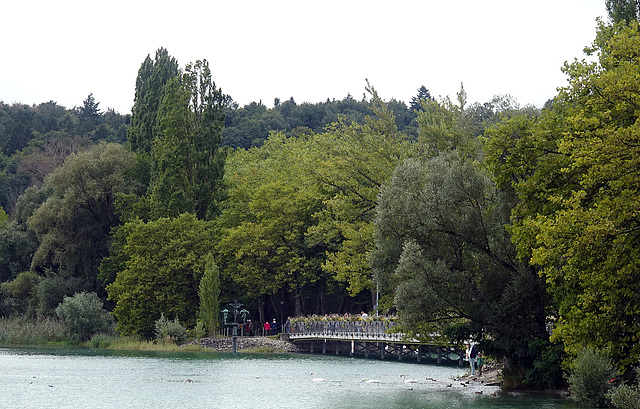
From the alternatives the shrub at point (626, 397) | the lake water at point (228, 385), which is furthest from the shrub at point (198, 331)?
the shrub at point (626, 397)

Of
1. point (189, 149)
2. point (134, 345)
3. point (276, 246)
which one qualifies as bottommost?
point (134, 345)

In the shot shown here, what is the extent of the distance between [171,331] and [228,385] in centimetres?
2841

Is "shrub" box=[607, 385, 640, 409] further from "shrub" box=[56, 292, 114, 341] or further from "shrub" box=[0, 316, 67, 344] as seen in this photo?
"shrub" box=[0, 316, 67, 344]

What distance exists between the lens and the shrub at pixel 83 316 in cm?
6269

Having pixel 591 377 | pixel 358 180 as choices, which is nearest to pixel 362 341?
pixel 358 180

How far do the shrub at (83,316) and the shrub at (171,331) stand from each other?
645 cm

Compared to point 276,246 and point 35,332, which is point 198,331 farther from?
point 35,332

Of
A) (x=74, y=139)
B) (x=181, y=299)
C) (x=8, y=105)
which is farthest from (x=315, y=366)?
(x=8, y=105)

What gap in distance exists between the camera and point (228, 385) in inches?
1284

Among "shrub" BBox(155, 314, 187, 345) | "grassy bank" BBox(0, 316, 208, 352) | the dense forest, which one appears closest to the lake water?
the dense forest

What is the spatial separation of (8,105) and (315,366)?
109502 millimetres

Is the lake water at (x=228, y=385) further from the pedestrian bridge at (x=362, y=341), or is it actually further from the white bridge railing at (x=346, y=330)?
the pedestrian bridge at (x=362, y=341)

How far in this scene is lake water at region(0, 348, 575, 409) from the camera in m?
26.3

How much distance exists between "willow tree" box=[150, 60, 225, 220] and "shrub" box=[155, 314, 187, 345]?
9.47m
